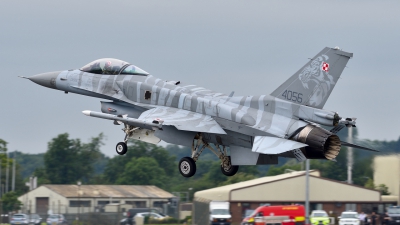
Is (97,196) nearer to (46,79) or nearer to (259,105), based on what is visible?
(46,79)

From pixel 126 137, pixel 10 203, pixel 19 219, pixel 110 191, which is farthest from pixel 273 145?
pixel 10 203

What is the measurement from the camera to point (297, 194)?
45469 mm

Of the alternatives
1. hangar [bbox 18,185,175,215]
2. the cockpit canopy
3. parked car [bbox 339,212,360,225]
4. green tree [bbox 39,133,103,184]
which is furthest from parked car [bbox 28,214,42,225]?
green tree [bbox 39,133,103,184]

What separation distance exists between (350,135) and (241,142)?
22.8 ft

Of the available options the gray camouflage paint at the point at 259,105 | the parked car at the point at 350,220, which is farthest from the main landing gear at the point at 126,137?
the parked car at the point at 350,220

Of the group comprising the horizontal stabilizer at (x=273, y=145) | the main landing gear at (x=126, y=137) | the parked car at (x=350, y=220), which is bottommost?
the parked car at (x=350, y=220)

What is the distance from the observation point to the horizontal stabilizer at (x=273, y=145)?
21.1 m

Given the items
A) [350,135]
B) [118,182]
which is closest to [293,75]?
[350,135]

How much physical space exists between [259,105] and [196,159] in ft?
9.09

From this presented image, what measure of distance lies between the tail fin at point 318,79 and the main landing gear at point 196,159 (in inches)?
121

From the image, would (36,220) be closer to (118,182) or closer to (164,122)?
(164,122)

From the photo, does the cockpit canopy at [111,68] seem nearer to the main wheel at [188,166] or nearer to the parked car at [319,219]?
the main wheel at [188,166]

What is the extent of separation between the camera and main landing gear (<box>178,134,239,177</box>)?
936 inches

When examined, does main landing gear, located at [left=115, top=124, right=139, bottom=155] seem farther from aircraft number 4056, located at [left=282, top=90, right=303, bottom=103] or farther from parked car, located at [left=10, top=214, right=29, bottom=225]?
parked car, located at [left=10, top=214, right=29, bottom=225]
